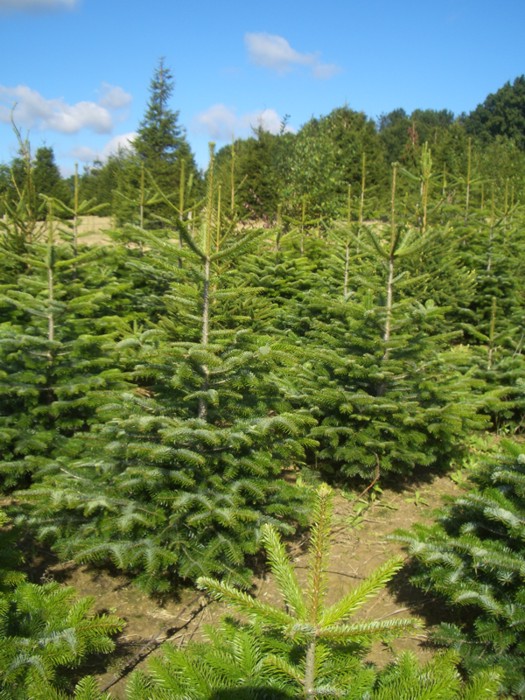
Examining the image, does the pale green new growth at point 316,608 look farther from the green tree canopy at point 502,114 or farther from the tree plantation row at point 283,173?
the green tree canopy at point 502,114

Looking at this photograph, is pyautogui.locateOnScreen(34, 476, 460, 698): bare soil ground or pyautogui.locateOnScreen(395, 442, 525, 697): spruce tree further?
pyautogui.locateOnScreen(34, 476, 460, 698): bare soil ground

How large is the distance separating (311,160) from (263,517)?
1257cm

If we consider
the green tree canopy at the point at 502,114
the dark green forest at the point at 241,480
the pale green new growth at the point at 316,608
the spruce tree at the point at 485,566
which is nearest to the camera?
the pale green new growth at the point at 316,608

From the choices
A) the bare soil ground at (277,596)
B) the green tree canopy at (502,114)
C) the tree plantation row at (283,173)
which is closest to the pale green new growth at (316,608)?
the bare soil ground at (277,596)

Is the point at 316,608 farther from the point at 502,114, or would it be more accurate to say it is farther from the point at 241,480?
the point at 502,114

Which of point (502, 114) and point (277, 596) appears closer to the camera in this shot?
point (277, 596)

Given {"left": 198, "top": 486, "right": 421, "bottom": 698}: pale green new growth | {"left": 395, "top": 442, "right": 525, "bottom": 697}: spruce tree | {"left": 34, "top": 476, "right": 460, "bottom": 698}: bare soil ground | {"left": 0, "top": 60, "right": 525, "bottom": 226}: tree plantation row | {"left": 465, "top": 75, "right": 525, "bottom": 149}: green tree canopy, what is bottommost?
{"left": 34, "top": 476, "right": 460, "bottom": 698}: bare soil ground

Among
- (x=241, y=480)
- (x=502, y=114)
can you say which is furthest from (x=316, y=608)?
(x=502, y=114)

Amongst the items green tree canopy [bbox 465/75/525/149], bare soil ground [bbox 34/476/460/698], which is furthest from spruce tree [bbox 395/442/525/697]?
green tree canopy [bbox 465/75/525/149]

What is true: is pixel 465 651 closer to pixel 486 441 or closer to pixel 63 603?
pixel 63 603

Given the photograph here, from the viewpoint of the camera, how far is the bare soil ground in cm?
320

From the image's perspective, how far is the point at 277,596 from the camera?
3.79 m

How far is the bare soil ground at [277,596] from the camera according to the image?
320cm

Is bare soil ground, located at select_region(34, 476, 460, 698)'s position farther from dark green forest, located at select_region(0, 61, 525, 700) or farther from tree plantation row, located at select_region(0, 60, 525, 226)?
tree plantation row, located at select_region(0, 60, 525, 226)
